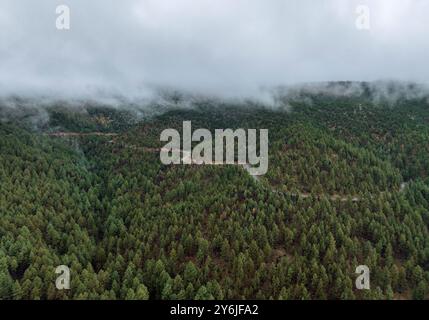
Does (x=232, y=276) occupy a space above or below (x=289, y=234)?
below

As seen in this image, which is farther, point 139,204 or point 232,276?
point 139,204

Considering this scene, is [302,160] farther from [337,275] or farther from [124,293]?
[124,293]

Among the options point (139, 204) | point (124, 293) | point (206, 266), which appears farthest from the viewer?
point (139, 204)

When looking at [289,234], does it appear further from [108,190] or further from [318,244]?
[108,190]
